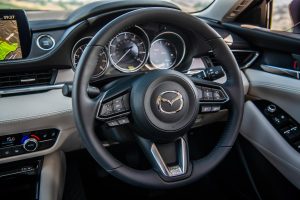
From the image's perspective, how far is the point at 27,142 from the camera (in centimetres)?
159

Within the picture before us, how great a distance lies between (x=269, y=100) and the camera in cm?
198

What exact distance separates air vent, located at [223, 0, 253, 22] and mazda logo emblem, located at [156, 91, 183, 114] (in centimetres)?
101

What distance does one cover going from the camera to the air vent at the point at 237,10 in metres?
2.18

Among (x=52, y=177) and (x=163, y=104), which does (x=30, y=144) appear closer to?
(x=52, y=177)

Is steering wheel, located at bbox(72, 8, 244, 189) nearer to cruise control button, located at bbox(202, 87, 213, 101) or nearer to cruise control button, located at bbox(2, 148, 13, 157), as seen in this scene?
cruise control button, located at bbox(202, 87, 213, 101)

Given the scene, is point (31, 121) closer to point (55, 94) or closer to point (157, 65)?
point (55, 94)

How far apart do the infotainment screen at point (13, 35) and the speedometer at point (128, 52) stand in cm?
36

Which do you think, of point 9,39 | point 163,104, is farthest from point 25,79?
point 163,104

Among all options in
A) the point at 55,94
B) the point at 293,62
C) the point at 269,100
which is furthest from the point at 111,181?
the point at 293,62

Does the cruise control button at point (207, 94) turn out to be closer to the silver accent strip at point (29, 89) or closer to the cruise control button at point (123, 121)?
the cruise control button at point (123, 121)

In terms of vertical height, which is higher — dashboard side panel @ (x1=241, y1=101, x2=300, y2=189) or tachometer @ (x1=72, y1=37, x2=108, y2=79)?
tachometer @ (x1=72, y1=37, x2=108, y2=79)

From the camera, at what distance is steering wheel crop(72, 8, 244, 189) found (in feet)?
4.09

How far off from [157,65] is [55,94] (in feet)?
1.45

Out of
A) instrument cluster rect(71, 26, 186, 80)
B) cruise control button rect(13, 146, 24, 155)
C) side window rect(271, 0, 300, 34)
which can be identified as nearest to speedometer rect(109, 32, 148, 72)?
instrument cluster rect(71, 26, 186, 80)
